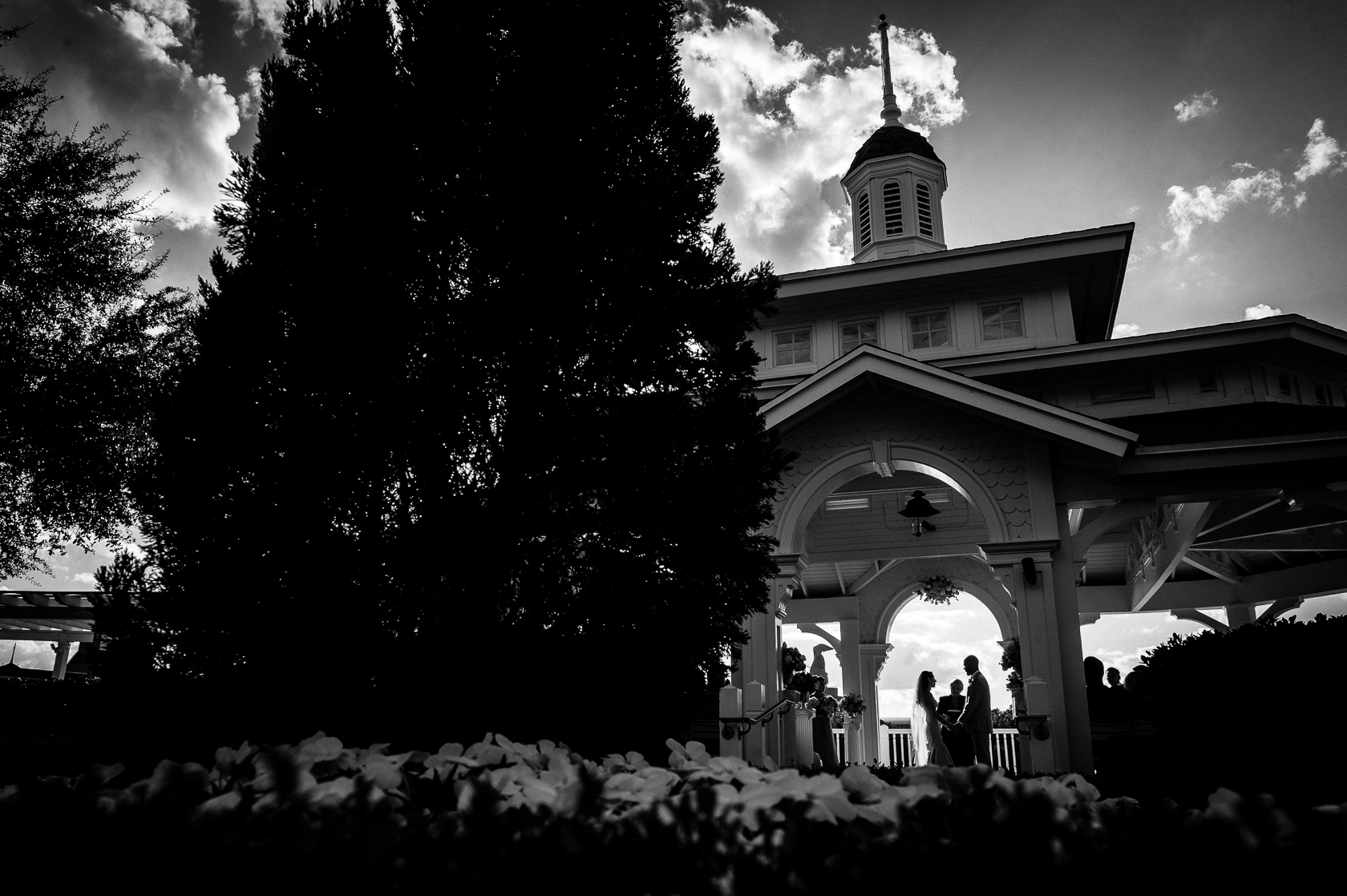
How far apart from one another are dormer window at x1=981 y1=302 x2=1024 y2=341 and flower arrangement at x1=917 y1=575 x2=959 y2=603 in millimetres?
5035

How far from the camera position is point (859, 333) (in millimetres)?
16219

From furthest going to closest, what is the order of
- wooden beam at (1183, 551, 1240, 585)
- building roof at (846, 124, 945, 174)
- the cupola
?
building roof at (846, 124, 945, 174)
the cupola
wooden beam at (1183, 551, 1240, 585)

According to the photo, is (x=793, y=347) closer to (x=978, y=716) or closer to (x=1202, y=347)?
(x=1202, y=347)

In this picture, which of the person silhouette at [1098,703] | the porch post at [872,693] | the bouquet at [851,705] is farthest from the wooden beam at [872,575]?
the person silhouette at [1098,703]

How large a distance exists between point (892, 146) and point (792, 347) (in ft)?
21.9

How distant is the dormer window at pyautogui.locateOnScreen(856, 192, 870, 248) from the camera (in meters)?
19.6

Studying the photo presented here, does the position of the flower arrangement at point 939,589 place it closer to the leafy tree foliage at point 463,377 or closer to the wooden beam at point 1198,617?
the wooden beam at point 1198,617

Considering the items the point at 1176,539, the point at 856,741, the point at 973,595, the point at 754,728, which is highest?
the point at 1176,539

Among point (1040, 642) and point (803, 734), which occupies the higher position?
point (1040, 642)

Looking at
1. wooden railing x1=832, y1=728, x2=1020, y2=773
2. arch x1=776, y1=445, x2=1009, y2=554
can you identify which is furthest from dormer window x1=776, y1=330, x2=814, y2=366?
wooden railing x1=832, y1=728, x2=1020, y2=773

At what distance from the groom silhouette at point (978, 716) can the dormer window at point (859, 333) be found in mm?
7320

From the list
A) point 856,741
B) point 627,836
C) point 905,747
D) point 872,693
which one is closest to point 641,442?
point 627,836

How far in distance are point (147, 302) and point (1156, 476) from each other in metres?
16.3

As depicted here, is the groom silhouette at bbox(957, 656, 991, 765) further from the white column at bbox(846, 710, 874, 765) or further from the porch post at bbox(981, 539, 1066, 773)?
the white column at bbox(846, 710, 874, 765)
